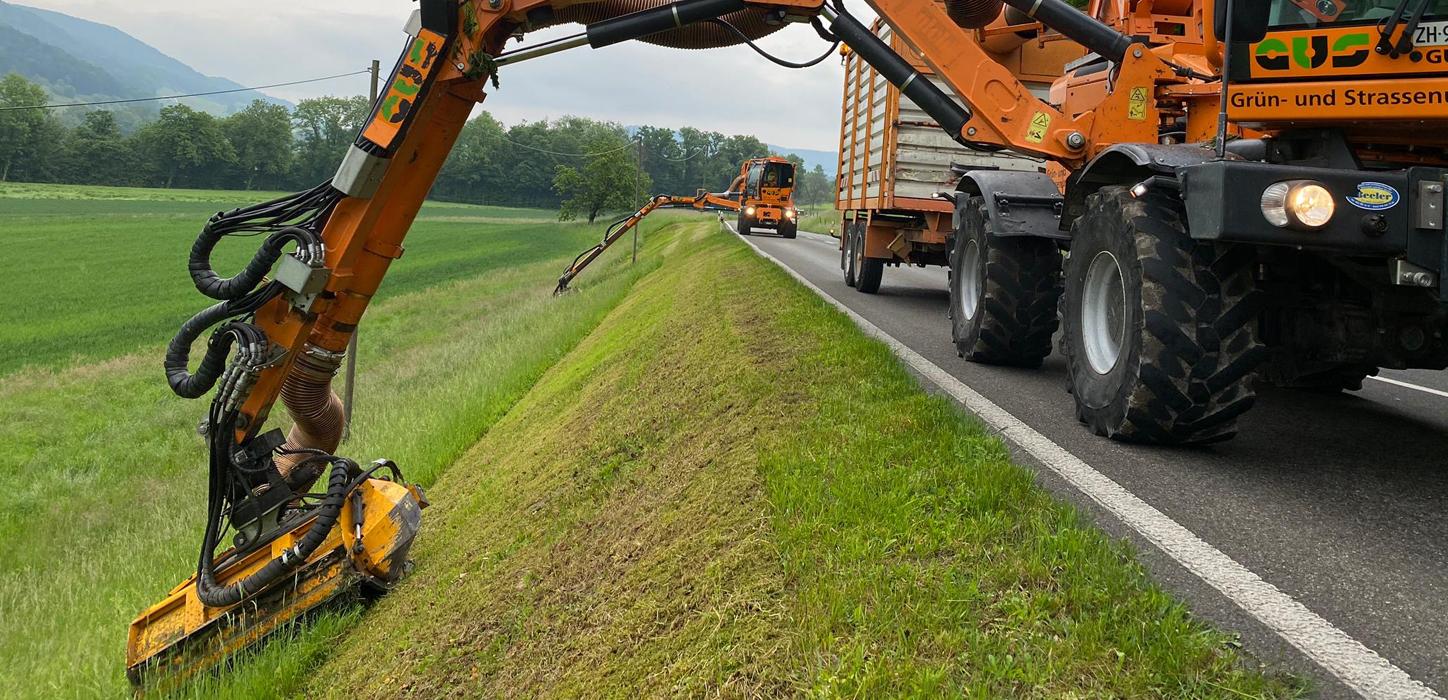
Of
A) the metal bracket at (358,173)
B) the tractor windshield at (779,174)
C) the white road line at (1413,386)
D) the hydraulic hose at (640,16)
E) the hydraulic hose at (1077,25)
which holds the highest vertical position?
the tractor windshield at (779,174)

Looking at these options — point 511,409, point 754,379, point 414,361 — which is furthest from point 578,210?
point 754,379

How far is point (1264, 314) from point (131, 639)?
210 inches

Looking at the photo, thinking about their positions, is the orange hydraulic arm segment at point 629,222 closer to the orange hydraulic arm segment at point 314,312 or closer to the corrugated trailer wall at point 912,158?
the corrugated trailer wall at point 912,158

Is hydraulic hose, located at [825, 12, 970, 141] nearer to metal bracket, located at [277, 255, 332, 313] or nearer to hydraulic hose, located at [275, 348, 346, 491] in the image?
metal bracket, located at [277, 255, 332, 313]

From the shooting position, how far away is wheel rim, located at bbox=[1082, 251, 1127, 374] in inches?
183

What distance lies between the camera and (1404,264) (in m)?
3.32

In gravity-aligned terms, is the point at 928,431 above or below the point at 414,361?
above

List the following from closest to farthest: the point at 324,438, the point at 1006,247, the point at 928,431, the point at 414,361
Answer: the point at 928,431 < the point at 324,438 < the point at 1006,247 < the point at 414,361

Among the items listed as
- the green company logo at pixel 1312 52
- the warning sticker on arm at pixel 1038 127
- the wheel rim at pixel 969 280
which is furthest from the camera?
the wheel rim at pixel 969 280

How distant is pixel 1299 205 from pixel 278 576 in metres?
4.48

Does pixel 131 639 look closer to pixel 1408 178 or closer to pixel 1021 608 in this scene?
pixel 1021 608

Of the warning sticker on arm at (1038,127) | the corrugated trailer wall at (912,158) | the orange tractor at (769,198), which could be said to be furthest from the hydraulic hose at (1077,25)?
the orange tractor at (769,198)

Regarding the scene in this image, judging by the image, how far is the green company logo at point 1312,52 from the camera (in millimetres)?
3535

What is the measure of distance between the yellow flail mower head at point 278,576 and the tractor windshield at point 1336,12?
4.40m
